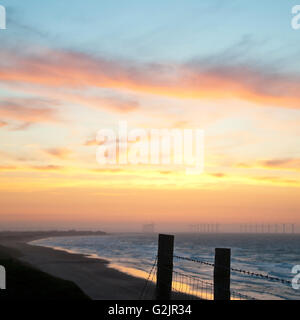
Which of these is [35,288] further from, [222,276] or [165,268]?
[222,276]

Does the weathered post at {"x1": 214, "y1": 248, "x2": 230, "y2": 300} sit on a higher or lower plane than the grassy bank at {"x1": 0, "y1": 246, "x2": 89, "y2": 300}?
higher

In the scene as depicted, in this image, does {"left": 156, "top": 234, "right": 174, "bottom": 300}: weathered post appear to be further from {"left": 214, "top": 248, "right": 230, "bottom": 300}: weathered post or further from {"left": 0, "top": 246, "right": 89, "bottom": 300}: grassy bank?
{"left": 0, "top": 246, "right": 89, "bottom": 300}: grassy bank

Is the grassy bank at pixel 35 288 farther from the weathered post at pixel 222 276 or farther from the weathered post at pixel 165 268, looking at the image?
the weathered post at pixel 222 276

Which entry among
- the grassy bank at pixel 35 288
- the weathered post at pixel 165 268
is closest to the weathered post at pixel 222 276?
the weathered post at pixel 165 268

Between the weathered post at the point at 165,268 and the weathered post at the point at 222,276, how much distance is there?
3.48 ft

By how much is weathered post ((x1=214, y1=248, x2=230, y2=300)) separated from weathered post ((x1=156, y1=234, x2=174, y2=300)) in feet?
3.48

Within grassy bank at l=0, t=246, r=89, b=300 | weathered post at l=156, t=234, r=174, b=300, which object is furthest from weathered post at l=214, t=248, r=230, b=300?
grassy bank at l=0, t=246, r=89, b=300

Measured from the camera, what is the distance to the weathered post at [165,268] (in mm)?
9156

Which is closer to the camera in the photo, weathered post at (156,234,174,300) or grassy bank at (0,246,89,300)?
weathered post at (156,234,174,300)

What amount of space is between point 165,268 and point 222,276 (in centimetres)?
129

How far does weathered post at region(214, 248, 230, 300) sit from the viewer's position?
906cm
